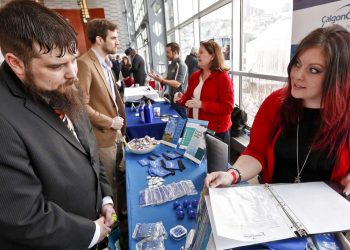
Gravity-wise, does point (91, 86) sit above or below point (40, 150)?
above

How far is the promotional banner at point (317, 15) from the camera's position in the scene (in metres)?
1.44

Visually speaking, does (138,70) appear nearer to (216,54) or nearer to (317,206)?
(216,54)

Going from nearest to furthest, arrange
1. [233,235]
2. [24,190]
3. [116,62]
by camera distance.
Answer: [233,235]
[24,190]
[116,62]

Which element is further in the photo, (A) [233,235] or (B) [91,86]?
(B) [91,86]

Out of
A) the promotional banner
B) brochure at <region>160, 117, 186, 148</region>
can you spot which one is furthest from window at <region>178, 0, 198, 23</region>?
brochure at <region>160, 117, 186, 148</region>

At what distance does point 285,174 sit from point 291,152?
123 mm

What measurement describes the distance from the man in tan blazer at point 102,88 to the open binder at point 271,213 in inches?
55.9

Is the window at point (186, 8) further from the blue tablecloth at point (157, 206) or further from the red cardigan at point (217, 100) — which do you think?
the blue tablecloth at point (157, 206)

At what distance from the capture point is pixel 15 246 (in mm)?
800

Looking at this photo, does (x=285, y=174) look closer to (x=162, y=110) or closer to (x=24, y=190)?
(x=24, y=190)

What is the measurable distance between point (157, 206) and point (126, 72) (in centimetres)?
590

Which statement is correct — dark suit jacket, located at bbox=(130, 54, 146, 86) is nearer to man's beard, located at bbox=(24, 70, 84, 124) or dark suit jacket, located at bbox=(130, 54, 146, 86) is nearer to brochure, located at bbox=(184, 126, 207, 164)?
brochure, located at bbox=(184, 126, 207, 164)

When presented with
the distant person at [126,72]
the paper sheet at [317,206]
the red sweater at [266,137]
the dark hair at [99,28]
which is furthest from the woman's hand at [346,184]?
the distant person at [126,72]

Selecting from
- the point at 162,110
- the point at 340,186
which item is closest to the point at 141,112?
the point at 162,110
